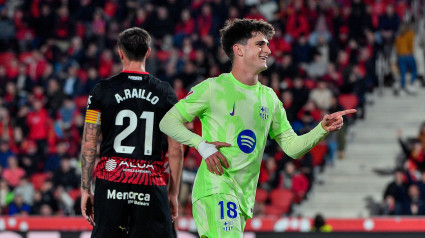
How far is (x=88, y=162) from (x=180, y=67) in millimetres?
12756

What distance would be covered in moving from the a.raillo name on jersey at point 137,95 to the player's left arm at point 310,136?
1.05 m

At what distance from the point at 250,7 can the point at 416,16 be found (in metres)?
4.16

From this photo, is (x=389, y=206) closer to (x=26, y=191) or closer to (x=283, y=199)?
(x=283, y=199)

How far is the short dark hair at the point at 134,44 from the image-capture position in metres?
6.49

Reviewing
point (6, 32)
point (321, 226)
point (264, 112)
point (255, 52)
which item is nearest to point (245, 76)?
point (255, 52)

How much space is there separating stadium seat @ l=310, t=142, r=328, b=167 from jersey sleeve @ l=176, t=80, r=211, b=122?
1026 centimetres

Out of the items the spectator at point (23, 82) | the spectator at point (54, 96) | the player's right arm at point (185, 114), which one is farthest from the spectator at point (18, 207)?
the player's right arm at point (185, 114)

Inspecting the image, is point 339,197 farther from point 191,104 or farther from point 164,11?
point 191,104

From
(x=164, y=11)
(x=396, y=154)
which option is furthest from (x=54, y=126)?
(x=396, y=154)

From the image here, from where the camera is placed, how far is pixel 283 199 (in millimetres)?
15031

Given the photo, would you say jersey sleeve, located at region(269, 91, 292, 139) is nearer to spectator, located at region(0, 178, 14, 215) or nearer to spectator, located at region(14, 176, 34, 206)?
spectator, located at region(14, 176, 34, 206)

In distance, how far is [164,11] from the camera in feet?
67.4

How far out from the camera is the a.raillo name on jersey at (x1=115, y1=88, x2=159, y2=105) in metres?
6.40

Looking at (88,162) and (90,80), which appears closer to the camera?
(88,162)
